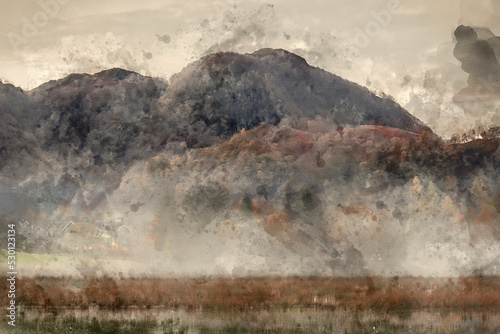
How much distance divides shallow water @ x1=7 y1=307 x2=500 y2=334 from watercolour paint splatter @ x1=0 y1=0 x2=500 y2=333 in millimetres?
21

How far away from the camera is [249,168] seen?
31.4 feet

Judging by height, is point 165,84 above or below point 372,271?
above

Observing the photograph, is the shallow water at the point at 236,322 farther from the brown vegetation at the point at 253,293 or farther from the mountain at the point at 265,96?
the mountain at the point at 265,96

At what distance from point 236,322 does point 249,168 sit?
2418mm

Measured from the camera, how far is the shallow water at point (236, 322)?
28.7 feet

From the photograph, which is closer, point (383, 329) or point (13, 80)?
point (383, 329)

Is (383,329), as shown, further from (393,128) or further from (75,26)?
(75,26)

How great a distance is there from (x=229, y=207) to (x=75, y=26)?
12.7 feet

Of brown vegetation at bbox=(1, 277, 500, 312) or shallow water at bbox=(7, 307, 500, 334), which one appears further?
brown vegetation at bbox=(1, 277, 500, 312)

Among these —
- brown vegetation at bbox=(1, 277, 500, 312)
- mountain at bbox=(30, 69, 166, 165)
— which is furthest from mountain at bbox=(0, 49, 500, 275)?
brown vegetation at bbox=(1, 277, 500, 312)

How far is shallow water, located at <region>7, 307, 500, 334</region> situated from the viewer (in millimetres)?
8742

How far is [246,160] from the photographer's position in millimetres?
9562

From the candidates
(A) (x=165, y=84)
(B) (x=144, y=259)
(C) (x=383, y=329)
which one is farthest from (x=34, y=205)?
(C) (x=383, y=329)

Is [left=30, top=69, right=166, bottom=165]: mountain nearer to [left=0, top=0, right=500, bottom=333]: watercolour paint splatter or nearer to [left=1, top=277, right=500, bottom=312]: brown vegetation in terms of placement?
[left=0, top=0, right=500, bottom=333]: watercolour paint splatter
